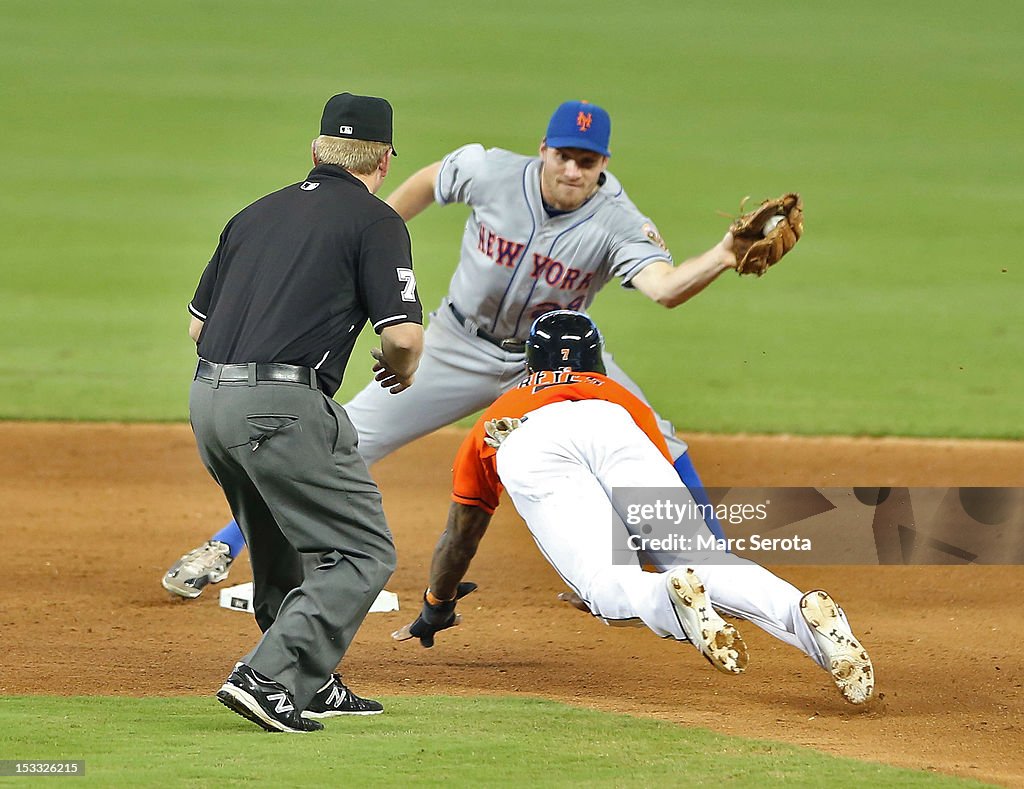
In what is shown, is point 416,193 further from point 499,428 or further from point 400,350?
point 400,350

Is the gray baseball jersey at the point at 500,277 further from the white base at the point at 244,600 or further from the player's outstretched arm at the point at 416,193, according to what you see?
the white base at the point at 244,600

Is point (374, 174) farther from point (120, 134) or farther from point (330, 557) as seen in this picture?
point (120, 134)

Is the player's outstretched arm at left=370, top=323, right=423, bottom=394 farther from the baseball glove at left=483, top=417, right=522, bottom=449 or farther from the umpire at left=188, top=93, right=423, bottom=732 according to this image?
the baseball glove at left=483, top=417, right=522, bottom=449

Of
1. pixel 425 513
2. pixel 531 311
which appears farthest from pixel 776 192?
pixel 531 311

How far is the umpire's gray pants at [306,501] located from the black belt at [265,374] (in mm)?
17

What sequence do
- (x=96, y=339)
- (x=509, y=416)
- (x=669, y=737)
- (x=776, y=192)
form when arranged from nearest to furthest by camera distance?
(x=669, y=737), (x=509, y=416), (x=96, y=339), (x=776, y=192)

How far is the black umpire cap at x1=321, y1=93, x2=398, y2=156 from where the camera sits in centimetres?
399

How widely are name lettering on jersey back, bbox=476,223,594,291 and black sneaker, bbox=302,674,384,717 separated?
195 centimetres

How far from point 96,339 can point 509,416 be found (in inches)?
315

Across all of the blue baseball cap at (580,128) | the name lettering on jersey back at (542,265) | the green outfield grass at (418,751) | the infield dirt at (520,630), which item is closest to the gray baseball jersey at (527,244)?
the name lettering on jersey back at (542,265)

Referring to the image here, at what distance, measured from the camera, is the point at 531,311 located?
5500 millimetres

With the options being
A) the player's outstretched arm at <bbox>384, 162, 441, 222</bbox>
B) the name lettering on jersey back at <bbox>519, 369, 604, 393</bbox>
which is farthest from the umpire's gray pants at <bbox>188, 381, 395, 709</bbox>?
the player's outstretched arm at <bbox>384, 162, 441, 222</bbox>

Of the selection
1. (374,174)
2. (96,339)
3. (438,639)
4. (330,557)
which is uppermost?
(374,174)

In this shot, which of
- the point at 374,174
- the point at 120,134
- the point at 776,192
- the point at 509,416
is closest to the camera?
the point at 374,174
